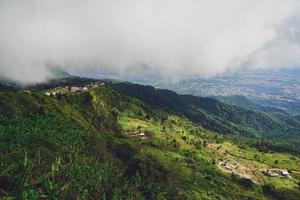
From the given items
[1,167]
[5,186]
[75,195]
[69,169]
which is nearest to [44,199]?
[5,186]

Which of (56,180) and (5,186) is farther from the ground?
(5,186)

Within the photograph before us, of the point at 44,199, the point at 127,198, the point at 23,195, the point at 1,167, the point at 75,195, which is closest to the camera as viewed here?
the point at 23,195

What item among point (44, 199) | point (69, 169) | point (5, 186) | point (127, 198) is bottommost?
point (127, 198)

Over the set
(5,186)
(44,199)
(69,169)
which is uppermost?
(5,186)

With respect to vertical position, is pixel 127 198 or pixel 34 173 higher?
pixel 34 173

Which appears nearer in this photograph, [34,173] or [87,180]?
[34,173]

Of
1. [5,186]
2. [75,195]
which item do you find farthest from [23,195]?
[75,195]

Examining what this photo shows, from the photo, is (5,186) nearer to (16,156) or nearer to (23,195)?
(23,195)

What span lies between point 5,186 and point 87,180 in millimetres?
86039

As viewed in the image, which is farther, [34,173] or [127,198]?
[127,198]

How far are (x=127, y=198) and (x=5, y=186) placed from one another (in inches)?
3809

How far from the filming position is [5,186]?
360 feet

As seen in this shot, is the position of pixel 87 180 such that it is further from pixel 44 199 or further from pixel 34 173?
pixel 44 199

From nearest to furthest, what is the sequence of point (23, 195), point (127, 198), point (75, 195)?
point (23, 195)
point (75, 195)
point (127, 198)
